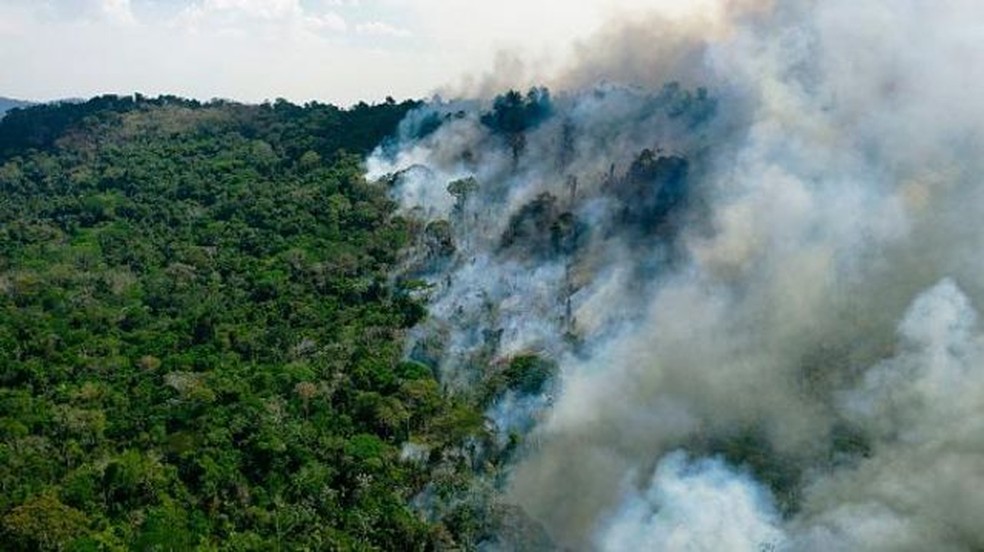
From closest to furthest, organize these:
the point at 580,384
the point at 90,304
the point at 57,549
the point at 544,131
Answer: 1. the point at 57,549
2. the point at 580,384
3. the point at 90,304
4. the point at 544,131

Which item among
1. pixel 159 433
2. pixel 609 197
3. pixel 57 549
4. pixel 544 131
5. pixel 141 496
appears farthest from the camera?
pixel 544 131

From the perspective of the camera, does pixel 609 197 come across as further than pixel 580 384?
Yes

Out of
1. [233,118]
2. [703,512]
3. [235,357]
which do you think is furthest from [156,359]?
[233,118]

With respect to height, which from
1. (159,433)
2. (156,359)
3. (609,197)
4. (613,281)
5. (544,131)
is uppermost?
(544,131)

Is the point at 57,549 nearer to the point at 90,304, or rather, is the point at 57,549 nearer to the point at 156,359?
the point at 156,359

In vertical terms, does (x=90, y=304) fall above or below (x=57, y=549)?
above

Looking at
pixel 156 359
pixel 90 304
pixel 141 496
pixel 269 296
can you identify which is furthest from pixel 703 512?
pixel 90 304

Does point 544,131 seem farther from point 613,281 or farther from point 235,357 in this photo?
point 235,357
